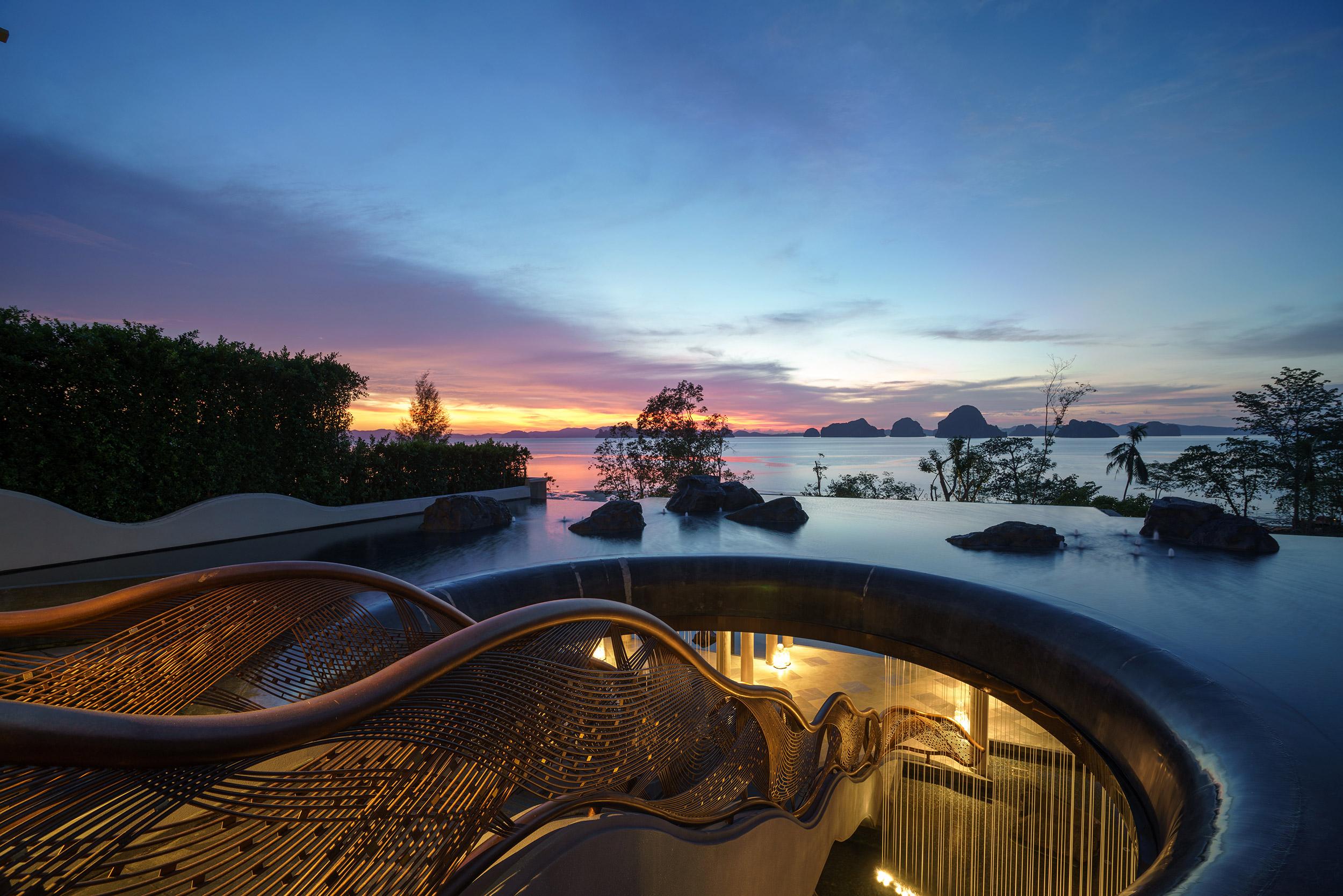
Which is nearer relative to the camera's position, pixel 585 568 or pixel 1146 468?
pixel 585 568

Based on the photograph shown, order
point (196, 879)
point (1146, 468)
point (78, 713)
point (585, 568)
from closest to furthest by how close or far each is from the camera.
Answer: point (78, 713) < point (196, 879) < point (585, 568) < point (1146, 468)

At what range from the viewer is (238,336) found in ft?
33.0

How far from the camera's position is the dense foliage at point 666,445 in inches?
808

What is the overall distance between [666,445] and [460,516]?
35.8 feet

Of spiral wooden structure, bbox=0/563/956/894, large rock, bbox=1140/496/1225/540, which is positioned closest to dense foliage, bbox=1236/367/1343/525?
large rock, bbox=1140/496/1225/540

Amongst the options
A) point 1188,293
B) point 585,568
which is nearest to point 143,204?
point 585,568

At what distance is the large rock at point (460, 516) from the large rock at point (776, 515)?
515 cm

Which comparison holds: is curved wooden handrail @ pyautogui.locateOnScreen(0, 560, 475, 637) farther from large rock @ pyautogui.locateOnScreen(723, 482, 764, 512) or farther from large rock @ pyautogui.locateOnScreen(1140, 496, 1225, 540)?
large rock @ pyautogui.locateOnScreen(1140, 496, 1225, 540)

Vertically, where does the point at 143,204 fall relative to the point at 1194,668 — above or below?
above

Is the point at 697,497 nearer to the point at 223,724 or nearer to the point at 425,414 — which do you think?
the point at 223,724

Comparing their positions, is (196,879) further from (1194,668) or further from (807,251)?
(807,251)

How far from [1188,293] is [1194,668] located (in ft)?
61.4

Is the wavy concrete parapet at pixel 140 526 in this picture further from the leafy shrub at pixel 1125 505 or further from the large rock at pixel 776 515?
the leafy shrub at pixel 1125 505

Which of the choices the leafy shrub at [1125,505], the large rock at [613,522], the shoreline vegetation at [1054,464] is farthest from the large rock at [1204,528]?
the large rock at [613,522]
